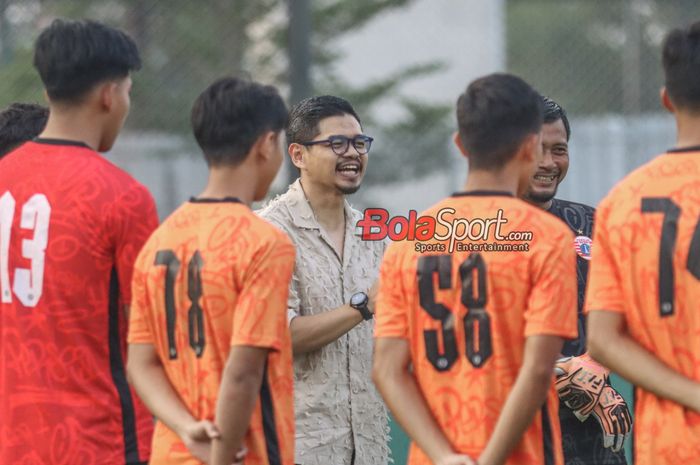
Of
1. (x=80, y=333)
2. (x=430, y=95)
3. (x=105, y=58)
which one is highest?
(x=430, y=95)

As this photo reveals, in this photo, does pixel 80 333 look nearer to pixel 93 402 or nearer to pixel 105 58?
pixel 93 402

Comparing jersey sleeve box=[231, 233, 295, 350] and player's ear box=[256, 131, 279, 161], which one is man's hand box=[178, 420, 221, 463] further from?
player's ear box=[256, 131, 279, 161]

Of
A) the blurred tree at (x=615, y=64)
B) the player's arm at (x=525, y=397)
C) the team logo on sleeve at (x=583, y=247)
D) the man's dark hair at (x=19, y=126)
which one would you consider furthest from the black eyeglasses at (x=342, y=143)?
the blurred tree at (x=615, y=64)

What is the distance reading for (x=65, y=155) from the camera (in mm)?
4273

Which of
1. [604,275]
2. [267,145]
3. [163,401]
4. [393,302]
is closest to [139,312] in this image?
[163,401]

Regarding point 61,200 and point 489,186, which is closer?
point 489,186

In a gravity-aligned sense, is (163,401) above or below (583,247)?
below

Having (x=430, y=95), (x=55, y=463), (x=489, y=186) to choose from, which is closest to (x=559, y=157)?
(x=489, y=186)

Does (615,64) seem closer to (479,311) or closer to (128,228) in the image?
(128,228)

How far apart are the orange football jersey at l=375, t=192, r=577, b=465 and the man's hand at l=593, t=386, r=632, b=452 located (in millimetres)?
1135

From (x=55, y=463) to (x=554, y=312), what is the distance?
65.7 inches

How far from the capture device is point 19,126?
5.26m

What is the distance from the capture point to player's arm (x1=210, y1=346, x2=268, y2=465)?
12.4ft

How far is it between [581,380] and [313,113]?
4.87 feet
